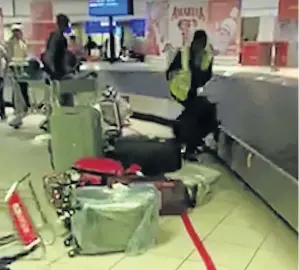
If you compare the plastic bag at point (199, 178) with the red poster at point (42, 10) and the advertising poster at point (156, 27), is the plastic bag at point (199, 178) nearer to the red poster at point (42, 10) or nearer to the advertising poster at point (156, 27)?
the advertising poster at point (156, 27)

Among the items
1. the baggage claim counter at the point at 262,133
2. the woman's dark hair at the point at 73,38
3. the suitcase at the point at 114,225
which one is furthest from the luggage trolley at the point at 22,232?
the woman's dark hair at the point at 73,38

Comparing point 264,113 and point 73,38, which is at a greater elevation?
point 73,38

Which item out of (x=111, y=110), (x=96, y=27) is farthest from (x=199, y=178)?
(x=96, y=27)

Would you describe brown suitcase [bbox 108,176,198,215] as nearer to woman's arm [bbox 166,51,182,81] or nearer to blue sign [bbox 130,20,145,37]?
woman's arm [bbox 166,51,182,81]

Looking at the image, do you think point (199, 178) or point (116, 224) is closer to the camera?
point (116, 224)

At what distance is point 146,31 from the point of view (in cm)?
1189

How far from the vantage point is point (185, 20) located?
1066 cm

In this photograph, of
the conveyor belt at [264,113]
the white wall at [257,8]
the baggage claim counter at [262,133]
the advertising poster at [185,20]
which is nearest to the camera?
the baggage claim counter at [262,133]

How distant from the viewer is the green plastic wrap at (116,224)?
3367 mm

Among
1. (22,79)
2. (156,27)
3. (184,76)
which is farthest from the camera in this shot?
(156,27)

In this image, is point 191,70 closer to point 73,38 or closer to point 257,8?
point 257,8

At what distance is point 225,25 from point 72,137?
572cm

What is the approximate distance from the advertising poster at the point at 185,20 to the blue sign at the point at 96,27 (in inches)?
98.8

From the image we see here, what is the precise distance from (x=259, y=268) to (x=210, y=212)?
1.09 metres
